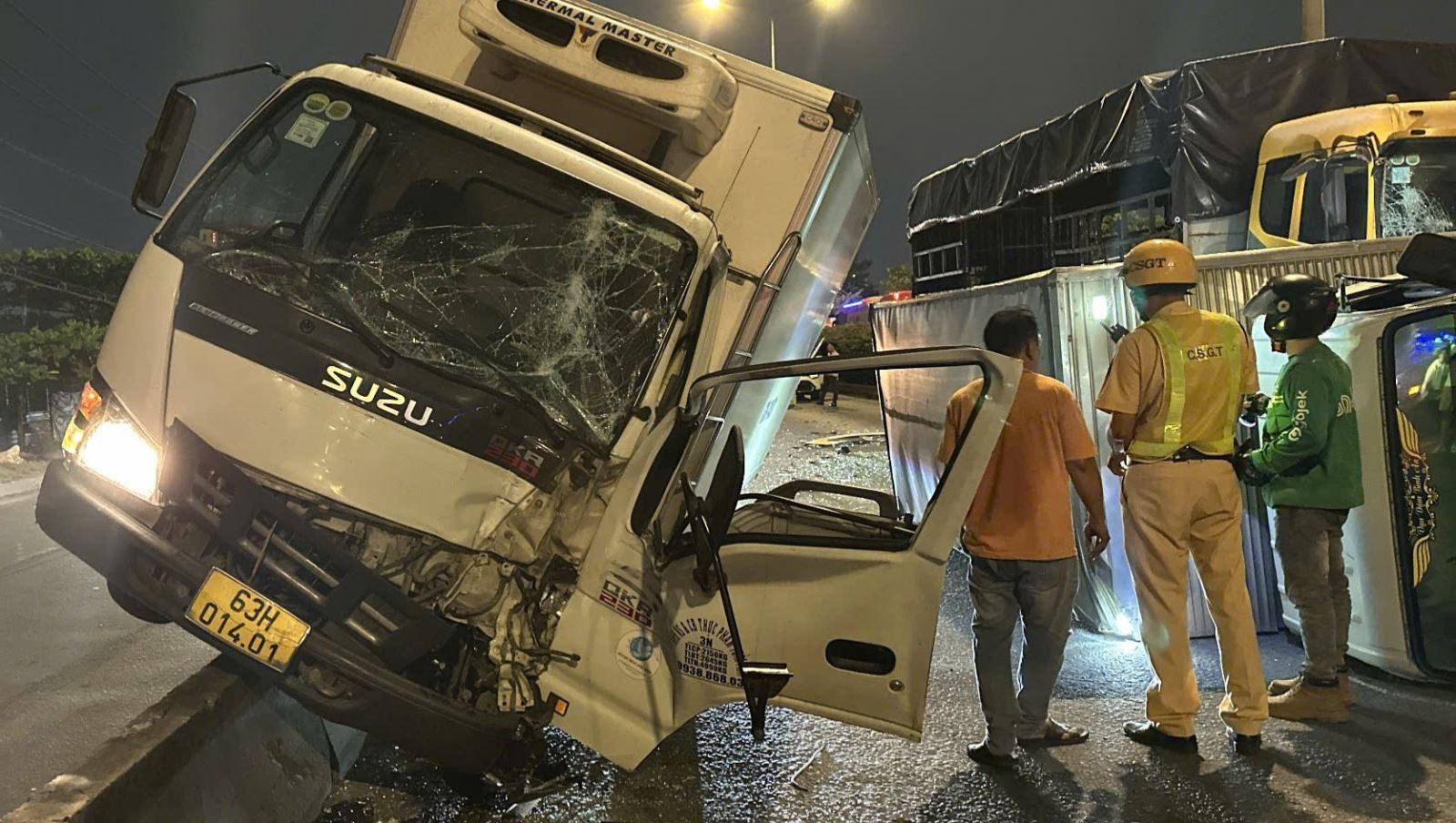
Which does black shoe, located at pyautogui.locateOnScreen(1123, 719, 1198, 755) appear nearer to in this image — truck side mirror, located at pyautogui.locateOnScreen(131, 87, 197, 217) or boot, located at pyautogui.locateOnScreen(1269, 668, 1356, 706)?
boot, located at pyautogui.locateOnScreen(1269, 668, 1356, 706)

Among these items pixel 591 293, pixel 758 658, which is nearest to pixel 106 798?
pixel 758 658

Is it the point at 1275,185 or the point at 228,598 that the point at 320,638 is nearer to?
the point at 228,598

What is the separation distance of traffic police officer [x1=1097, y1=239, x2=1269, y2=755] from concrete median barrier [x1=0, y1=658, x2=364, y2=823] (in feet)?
10.3

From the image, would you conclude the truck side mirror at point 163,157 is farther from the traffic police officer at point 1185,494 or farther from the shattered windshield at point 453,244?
the traffic police officer at point 1185,494

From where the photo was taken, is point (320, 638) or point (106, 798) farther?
point (320, 638)

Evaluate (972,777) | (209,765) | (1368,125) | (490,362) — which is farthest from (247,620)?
(1368,125)

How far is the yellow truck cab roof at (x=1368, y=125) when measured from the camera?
6.08 metres

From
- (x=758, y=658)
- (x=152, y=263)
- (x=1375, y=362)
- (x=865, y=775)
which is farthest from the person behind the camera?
(x=1375, y=362)

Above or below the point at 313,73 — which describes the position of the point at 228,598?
below

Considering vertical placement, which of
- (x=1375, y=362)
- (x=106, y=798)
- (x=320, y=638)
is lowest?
(x=106, y=798)

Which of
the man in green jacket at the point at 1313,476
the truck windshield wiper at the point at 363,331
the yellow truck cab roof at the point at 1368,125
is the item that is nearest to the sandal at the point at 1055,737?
the man in green jacket at the point at 1313,476

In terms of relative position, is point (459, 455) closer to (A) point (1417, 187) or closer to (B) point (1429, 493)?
(B) point (1429, 493)

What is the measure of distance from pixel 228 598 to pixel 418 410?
72 centimetres

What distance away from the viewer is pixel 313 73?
3010 mm
